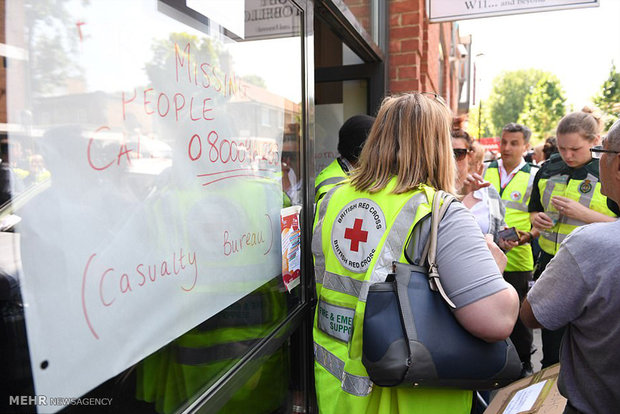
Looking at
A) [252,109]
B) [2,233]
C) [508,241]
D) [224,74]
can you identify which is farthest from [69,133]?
[508,241]

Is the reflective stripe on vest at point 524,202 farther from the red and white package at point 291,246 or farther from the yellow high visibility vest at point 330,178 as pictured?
the red and white package at point 291,246

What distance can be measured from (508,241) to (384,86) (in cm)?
178

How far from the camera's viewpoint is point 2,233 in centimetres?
78

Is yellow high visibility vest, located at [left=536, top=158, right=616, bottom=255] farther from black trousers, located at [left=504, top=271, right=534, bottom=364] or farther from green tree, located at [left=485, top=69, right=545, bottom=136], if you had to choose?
green tree, located at [left=485, top=69, right=545, bottom=136]

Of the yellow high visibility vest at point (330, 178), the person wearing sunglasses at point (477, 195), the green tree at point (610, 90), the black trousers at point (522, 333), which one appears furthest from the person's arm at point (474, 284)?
→ the green tree at point (610, 90)

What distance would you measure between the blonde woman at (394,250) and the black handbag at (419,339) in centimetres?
4

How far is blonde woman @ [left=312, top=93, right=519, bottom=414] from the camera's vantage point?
1363 mm

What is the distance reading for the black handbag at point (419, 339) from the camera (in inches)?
52.4

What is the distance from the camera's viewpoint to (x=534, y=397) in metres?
1.77

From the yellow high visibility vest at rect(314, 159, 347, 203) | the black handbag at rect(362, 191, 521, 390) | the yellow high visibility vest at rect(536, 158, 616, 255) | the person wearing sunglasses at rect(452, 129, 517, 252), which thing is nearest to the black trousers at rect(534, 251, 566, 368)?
the yellow high visibility vest at rect(536, 158, 616, 255)

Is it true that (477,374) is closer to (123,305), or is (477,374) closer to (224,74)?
(123,305)

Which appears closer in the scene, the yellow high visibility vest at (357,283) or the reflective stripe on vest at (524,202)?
the yellow high visibility vest at (357,283)

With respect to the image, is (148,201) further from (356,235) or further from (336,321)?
(336,321)

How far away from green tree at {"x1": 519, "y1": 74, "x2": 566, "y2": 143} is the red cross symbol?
5047 centimetres
